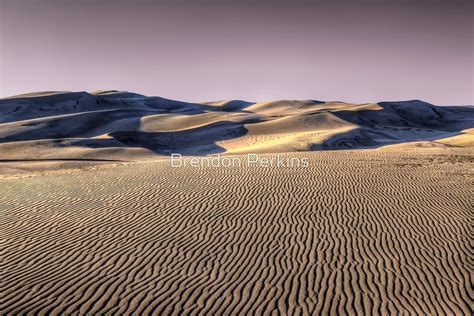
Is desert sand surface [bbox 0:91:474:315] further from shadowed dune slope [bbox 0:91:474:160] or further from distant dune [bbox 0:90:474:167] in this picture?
shadowed dune slope [bbox 0:91:474:160]

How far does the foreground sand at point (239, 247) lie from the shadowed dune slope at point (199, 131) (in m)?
19.7

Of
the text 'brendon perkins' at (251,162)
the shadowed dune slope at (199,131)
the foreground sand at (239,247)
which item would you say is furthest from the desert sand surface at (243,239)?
the shadowed dune slope at (199,131)

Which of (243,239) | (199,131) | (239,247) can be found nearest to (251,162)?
(243,239)

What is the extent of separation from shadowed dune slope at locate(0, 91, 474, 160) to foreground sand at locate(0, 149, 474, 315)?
64.5 ft

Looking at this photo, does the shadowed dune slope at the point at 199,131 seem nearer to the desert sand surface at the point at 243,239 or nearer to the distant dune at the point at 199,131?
Answer: the distant dune at the point at 199,131

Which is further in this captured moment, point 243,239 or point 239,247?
point 243,239

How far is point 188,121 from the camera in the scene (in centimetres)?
6072

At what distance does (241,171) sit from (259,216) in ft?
27.7

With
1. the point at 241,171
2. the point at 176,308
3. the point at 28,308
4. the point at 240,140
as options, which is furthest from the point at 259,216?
the point at 240,140

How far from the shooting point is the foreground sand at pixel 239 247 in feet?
22.6

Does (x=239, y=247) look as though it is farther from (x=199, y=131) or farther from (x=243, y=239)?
(x=199, y=131)

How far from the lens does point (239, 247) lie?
9383 millimetres

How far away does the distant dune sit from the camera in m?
36.2

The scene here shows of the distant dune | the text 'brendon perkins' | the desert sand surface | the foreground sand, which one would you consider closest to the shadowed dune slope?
the distant dune
